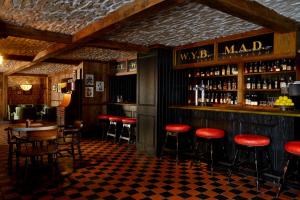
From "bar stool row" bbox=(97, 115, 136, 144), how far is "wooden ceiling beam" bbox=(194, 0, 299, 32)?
4233mm

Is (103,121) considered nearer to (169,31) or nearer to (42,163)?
(42,163)

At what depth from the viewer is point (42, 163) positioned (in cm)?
499

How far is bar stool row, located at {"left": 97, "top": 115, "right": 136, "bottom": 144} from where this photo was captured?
6.87m

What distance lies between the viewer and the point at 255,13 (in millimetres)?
3020

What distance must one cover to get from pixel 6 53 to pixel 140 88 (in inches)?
167

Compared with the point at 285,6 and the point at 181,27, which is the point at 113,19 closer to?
the point at 181,27

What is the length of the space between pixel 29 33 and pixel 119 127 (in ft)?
14.1

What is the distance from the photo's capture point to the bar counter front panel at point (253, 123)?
386 cm

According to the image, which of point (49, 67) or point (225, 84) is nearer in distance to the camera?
point (225, 84)

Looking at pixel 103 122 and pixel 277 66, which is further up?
pixel 277 66

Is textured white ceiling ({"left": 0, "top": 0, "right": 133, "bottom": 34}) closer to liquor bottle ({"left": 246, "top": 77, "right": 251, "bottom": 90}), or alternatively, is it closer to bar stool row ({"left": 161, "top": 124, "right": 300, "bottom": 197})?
bar stool row ({"left": 161, "top": 124, "right": 300, "bottom": 197})

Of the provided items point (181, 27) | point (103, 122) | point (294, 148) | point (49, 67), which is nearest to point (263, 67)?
point (181, 27)

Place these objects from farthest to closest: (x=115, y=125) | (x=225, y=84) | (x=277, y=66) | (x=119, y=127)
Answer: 1. (x=119, y=127)
2. (x=115, y=125)
3. (x=225, y=84)
4. (x=277, y=66)

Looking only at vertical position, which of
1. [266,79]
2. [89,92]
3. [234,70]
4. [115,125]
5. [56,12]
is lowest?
[115,125]
